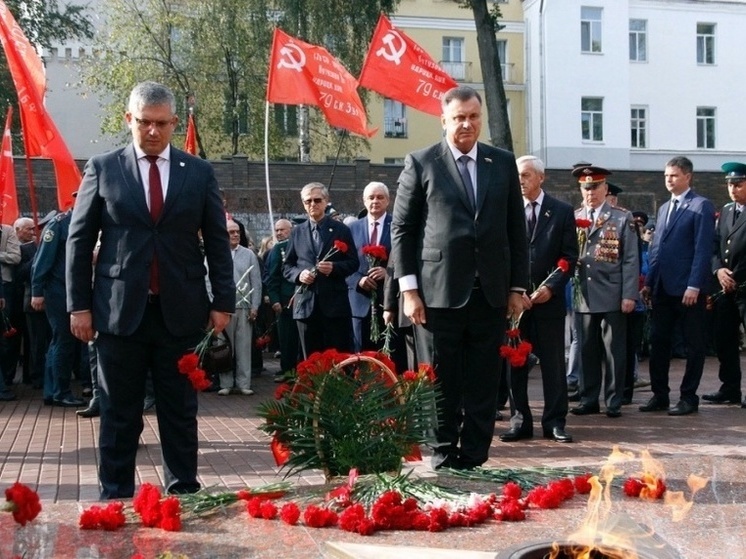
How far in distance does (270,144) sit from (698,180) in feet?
45.3

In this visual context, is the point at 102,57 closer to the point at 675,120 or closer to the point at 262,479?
the point at 675,120

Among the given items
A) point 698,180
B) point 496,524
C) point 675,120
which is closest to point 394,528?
point 496,524

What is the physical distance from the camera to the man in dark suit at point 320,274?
9.02 metres

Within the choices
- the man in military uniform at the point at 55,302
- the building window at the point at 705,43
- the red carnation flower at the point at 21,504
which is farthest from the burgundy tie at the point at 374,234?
the building window at the point at 705,43

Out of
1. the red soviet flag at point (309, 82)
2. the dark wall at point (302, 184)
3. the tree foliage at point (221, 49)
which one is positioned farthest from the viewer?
the tree foliage at point (221, 49)

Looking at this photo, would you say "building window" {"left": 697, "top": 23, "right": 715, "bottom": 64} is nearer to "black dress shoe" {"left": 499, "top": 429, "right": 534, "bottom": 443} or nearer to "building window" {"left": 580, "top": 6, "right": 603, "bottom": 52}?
"building window" {"left": 580, "top": 6, "right": 603, "bottom": 52}

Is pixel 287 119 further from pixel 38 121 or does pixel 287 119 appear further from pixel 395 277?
pixel 395 277

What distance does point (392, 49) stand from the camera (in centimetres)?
1278

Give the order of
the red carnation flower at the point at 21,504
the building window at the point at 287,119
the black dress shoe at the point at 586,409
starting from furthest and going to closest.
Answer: the building window at the point at 287,119, the black dress shoe at the point at 586,409, the red carnation flower at the point at 21,504

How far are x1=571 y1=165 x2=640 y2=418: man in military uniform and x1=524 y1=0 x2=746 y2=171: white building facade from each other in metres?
36.1

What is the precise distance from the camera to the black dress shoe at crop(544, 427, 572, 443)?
7.42 meters

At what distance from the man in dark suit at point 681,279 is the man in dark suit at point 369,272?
2432mm

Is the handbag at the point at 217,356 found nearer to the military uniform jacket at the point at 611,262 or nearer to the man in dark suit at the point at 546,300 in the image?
the man in dark suit at the point at 546,300

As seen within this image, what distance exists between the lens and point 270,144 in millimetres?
34125
